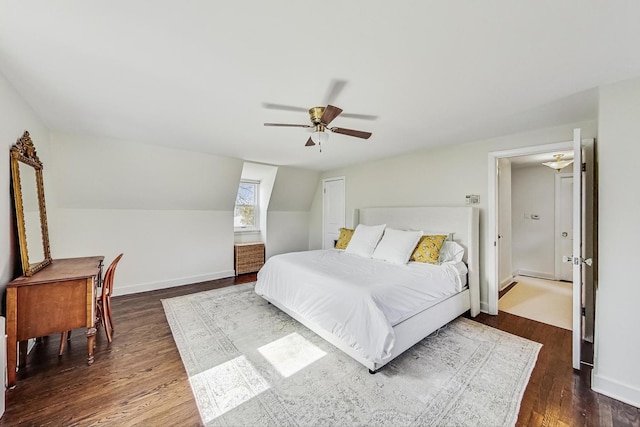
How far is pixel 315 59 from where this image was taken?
1.57m

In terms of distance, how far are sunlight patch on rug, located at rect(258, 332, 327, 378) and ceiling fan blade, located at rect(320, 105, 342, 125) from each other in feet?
6.78

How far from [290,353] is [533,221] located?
17.6ft

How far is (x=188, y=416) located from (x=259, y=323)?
1286 millimetres

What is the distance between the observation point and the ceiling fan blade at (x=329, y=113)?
6.23 ft

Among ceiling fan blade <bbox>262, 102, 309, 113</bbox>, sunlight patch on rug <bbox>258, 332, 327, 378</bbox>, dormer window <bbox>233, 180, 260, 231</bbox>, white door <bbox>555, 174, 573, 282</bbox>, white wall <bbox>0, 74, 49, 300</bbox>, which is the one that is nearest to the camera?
white wall <bbox>0, 74, 49, 300</bbox>

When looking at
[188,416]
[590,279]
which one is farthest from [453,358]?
[188,416]

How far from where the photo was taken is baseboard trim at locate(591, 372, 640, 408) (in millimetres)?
1696

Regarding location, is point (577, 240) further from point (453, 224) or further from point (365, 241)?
point (365, 241)

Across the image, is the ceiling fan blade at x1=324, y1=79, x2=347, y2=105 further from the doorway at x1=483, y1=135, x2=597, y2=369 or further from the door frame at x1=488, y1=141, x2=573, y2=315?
the door frame at x1=488, y1=141, x2=573, y2=315

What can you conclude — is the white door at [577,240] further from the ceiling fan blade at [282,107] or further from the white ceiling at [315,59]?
the ceiling fan blade at [282,107]

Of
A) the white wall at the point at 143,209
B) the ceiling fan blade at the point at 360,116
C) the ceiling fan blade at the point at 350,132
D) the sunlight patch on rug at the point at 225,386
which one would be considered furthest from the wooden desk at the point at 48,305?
the ceiling fan blade at the point at 360,116

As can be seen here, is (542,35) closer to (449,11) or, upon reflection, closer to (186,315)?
(449,11)

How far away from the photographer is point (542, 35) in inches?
53.0

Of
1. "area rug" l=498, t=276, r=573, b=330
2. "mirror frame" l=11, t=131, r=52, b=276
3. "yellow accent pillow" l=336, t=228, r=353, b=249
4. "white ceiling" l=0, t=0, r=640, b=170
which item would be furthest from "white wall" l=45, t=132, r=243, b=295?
"area rug" l=498, t=276, r=573, b=330
